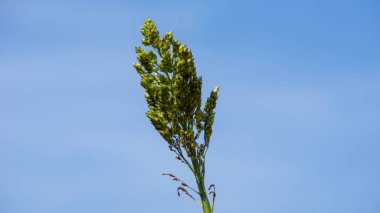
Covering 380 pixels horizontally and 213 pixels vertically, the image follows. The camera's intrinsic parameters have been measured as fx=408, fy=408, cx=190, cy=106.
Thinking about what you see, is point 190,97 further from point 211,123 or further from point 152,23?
point 152,23

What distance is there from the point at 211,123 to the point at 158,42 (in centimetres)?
324

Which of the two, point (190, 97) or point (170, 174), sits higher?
point (190, 97)

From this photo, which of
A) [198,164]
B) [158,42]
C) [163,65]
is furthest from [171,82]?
[198,164]

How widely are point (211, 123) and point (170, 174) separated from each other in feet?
6.72

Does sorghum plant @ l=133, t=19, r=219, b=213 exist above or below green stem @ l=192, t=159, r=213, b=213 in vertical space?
above

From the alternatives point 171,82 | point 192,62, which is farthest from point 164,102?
point 192,62

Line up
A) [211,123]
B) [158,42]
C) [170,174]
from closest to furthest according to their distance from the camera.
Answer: [170,174] < [211,123] < [158,42]

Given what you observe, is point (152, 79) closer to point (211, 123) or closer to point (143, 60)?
Result: point (143, 60)

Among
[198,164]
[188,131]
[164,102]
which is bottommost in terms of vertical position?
[198,164]

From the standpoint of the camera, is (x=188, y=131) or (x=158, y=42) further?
(x=158, y=42)

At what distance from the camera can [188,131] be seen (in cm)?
1227

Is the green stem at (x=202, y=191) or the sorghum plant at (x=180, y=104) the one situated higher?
the sorghum plant at (x=180, y=104)

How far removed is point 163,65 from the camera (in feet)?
42.6

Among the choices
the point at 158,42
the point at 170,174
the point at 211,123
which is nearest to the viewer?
the point at 170,174
